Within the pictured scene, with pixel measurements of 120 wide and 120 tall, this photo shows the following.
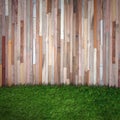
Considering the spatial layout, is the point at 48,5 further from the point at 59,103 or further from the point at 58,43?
the point at 59,103

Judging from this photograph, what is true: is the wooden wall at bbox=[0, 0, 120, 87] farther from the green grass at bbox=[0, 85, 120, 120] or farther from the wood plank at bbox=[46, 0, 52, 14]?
A: the green grass at bbox=[0, 85, 120, 120]

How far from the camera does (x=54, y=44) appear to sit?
22.2 ft

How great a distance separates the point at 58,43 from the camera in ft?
22.2

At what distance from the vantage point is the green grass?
5.95 metres

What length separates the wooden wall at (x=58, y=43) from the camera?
6711mm

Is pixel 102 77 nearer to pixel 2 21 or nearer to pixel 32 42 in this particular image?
pixel 32 42

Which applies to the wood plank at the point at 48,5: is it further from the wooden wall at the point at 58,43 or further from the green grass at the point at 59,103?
the green grass at the point at 59,103

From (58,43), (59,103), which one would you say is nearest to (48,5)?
(58,43)

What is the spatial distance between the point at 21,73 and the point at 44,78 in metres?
0.36

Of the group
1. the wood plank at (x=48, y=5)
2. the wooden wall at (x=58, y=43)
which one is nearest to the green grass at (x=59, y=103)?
the wooden wall at (x=58, y=43)

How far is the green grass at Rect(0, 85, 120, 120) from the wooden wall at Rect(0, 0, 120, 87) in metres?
0.18

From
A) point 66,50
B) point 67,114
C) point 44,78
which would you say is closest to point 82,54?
point 66,50

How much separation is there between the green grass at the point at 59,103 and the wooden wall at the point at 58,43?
18 centimetres

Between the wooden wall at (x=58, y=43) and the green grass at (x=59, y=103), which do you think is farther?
the wooden wall at (x=58, y=43)
